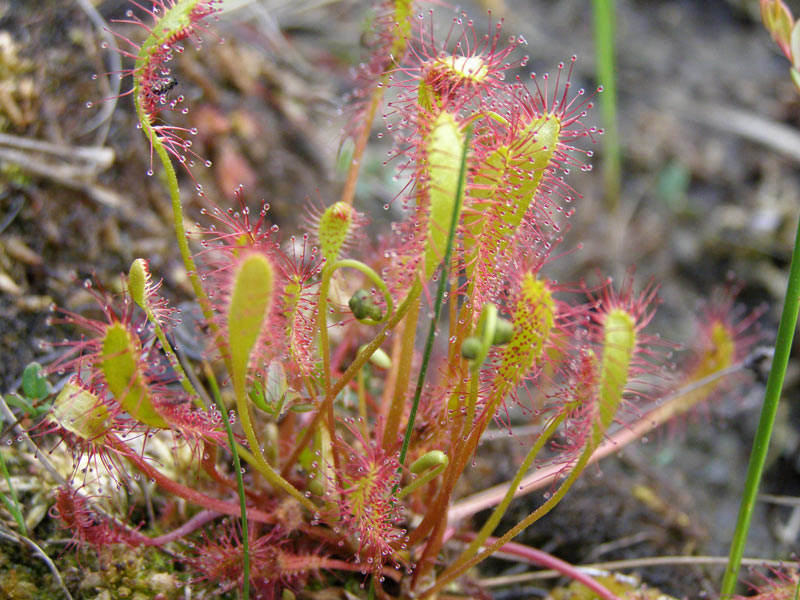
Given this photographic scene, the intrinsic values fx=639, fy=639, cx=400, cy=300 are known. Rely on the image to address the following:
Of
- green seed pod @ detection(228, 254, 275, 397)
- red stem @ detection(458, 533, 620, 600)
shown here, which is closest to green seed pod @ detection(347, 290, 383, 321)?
green seed pod @ detection(228, 254, 275, 397)

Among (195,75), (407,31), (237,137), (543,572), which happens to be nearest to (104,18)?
(195,75)

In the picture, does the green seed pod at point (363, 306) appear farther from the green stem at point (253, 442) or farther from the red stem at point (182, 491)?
the red stem at point (182, 491)

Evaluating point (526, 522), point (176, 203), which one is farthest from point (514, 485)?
point (176, 203)

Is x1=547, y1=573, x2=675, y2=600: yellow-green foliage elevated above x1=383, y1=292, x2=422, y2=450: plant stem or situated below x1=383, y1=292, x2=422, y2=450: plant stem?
below

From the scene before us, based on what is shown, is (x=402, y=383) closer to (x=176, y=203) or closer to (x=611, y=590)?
(x=176, y=203)

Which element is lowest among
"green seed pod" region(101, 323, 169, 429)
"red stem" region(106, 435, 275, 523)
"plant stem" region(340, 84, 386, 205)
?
"red stem" region(106, 435, 275, 523)

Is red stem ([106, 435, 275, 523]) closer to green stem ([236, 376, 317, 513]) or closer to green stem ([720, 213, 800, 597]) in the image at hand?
green stem ([236, 376, 317, 513])

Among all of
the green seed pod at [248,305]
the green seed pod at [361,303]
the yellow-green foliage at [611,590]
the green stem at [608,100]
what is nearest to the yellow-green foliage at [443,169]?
the green seed pod at [361,303]

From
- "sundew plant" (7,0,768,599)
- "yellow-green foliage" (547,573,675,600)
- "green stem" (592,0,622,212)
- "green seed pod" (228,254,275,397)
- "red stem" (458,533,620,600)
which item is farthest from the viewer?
"green stem" (592,0,622,212)
